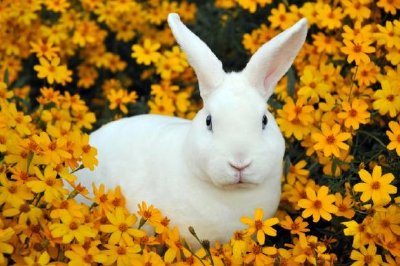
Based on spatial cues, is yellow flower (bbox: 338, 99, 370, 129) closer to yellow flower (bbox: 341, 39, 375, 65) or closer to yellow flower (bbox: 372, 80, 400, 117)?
yellow flower (bbox: 372, 80, 400, 117)

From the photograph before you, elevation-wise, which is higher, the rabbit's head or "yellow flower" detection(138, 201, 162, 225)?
the rabbit's head

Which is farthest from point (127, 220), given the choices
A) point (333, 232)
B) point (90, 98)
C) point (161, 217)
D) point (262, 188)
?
point (90, 98)

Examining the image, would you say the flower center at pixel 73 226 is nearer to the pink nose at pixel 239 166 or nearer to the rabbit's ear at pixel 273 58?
the pink nose at pixel 239 166

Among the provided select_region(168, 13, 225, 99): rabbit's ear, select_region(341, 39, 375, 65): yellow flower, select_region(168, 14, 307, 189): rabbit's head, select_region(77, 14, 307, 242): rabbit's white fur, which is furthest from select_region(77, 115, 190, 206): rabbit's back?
select_region(341, 39, 375, 65): yellow flower

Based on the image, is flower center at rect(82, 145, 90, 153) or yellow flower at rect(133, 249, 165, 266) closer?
yellow flower at rect(133, 249, 165, 266)

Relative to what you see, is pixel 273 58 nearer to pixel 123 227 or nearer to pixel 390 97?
pixel 390 97

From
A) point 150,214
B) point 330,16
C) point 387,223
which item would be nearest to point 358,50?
point 330,16
